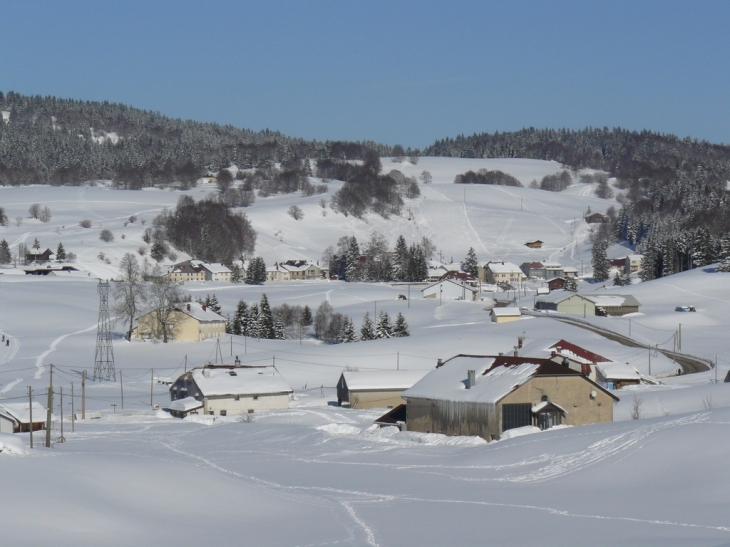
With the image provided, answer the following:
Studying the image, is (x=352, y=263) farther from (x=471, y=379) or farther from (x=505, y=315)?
(x=471, y=379)

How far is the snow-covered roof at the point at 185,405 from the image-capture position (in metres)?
42.9

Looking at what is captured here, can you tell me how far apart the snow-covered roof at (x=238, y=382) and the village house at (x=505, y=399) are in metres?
11.2

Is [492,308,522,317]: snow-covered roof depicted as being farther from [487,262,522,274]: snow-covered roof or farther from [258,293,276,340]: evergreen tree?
[487,262,522,274]: snow-covered roof

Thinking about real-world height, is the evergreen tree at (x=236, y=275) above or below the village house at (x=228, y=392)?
above

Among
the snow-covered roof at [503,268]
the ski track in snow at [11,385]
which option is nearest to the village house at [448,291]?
the snow-covered roof at [503,268]

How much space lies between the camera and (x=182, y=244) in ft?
431

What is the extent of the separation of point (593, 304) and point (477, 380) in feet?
165

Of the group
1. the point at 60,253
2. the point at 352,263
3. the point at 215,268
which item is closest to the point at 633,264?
the point at 352,263

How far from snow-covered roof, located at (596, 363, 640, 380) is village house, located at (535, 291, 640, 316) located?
2965cm

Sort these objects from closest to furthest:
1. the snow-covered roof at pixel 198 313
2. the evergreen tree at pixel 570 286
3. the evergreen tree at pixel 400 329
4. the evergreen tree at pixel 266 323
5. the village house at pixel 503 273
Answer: the snow-covered roof at pixel 198 313
the evergreen tree at pixel 400 329
the evergreen tree at pixel 266 323
the evergreen tree at pixel 570 286
the village house at pixel 503 273

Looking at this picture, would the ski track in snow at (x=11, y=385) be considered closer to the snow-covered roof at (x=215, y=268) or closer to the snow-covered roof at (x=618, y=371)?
the snow-covered roof at (x=618, y=371)

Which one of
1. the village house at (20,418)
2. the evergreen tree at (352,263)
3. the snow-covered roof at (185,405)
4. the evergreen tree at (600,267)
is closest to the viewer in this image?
the village house at (20,418)

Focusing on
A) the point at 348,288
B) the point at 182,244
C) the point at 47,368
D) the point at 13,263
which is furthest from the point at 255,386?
the point at 182,244

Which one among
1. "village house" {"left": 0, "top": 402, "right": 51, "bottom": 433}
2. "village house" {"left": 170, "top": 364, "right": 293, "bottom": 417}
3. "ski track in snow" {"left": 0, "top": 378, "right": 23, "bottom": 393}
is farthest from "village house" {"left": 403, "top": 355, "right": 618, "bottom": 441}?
"ski track in snow" {"left": 0, "top": 378, "right": 23, "bottom": 393}
